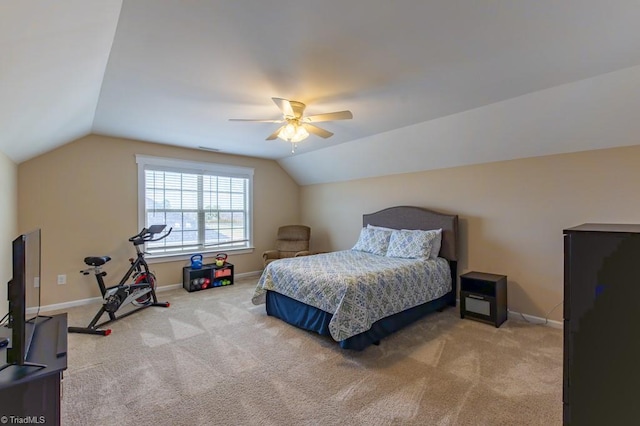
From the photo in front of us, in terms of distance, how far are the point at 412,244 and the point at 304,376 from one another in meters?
2.40

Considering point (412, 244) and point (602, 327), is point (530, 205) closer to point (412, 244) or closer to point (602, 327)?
point (412, 244)

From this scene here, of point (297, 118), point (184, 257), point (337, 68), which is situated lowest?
point (184, 257)

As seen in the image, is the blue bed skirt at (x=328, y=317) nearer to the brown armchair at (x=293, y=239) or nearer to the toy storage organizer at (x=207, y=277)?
the toy storage organizer at (x=207, y=277)

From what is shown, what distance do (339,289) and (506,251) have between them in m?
2.44

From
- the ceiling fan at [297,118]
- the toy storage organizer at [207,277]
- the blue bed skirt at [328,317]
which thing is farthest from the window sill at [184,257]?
the ceiling fan at [297,118]

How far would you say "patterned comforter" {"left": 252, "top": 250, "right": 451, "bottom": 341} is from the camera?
2.71 metres

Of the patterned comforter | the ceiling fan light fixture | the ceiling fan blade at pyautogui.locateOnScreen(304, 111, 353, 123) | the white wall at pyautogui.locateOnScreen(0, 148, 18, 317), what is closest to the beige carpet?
the patterned comforter

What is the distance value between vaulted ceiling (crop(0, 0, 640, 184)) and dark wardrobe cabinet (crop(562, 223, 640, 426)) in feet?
4.73

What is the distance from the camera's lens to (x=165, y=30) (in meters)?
1.89

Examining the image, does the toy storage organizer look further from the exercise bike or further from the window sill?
the exercise bike

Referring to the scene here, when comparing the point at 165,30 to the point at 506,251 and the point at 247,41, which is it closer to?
the point at 247,41

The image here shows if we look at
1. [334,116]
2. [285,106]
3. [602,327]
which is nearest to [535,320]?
[602,327]

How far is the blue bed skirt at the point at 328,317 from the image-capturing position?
276cm

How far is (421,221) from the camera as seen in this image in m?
4.44
